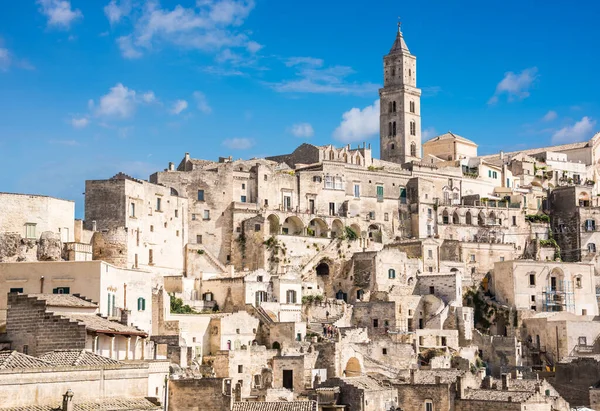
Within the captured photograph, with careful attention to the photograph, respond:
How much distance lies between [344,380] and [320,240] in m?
29.5

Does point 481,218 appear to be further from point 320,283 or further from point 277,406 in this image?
point 277,406

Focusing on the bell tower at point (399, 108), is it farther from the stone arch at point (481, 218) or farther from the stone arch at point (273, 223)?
the stone arch at point (273, 223)

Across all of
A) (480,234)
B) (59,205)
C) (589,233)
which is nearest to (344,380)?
(59,205)

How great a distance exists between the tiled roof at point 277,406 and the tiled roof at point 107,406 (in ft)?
28.2

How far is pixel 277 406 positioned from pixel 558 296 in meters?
Result: 40.9

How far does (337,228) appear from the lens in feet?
261

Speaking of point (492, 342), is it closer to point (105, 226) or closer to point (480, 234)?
point (480, 234)

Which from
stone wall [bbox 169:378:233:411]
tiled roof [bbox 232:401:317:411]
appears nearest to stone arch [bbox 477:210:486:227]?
tiled roof [bbox 232:401:317:411]

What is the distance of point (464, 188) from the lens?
91062mm

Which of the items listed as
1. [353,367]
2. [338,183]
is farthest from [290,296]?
[338,183]

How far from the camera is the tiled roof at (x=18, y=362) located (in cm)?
2747

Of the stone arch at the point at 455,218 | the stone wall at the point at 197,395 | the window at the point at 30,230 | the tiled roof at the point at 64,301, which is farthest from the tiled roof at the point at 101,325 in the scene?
the stone arch at the point at 455,218

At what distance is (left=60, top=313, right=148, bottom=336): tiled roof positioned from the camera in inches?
1309

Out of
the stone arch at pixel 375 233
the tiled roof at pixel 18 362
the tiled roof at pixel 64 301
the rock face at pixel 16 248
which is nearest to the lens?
the tiled roof at pixel 18 362
